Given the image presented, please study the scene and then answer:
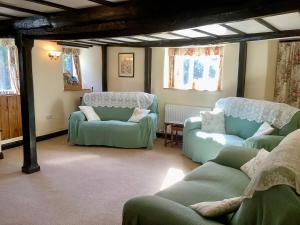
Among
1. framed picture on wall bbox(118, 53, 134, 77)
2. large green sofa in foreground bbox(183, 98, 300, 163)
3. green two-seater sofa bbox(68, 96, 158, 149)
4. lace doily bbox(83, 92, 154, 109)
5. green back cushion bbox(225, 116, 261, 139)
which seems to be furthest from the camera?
framed picture on wall bbox(118, 53, 134, 77)

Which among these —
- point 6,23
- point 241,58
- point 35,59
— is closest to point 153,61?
point 241,58

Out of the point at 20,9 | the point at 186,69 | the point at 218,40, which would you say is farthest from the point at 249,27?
the point at 20,9

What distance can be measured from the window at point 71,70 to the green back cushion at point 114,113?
99cm

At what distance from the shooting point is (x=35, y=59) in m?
5.40

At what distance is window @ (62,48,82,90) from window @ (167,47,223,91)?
2123 mm

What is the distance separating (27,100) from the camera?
3.86m

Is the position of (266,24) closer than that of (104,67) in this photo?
Yes

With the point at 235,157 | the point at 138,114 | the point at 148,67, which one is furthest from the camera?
the point at 148,67

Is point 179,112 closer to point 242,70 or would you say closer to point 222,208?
point 242,70

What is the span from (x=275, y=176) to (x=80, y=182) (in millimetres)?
2754

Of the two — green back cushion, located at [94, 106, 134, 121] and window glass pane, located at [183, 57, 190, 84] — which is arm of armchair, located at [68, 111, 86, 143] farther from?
window glass pane, located at [183, 57, 190, 84]

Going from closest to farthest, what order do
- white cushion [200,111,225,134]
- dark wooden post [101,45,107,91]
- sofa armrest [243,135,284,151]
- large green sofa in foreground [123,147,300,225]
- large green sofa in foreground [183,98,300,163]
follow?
large green sofa in foreground [123,147,300,225] → sofa armrest [243,135,284,151] → large green sofa in foreground [183,98,300,163] → white cushion [200,111,225,134] → dark wooden post [101,45,107,91]

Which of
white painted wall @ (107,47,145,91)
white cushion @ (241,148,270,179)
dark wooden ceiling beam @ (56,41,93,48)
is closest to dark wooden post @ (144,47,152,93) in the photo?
white painted wall @ (107,47,145,91)

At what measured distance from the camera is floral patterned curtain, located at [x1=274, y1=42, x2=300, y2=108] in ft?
16.0
